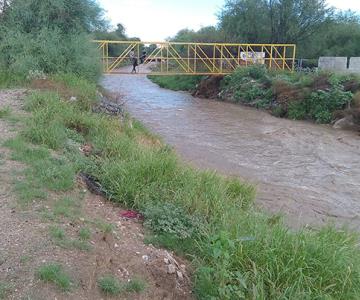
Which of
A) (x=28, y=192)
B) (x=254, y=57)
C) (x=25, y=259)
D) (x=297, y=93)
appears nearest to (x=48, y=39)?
(x=28, y=192)

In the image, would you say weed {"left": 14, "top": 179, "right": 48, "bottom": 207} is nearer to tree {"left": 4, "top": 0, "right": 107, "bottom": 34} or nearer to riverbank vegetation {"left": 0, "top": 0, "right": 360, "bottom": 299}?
riverbank vegetation {"left": 0, "top": 0, "right": 360, "bottom": 299}

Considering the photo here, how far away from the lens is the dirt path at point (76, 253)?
11.9 ft

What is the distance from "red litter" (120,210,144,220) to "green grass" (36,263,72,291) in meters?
1.89

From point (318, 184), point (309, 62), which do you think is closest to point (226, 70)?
point (309, 62)

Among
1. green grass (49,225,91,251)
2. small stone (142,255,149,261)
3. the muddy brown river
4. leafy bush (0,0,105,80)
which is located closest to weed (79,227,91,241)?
green grass (49,225,91,251)

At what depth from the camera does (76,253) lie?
13.6 ft

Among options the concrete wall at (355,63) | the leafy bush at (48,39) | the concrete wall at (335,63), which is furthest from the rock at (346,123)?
the leafy bush at (48,39)

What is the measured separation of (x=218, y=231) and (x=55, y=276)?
6.90 ft

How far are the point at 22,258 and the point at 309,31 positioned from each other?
111 feet

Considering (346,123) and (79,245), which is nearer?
(79,245)

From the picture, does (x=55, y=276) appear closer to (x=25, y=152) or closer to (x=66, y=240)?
(x=66, y=240)

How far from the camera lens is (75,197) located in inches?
222

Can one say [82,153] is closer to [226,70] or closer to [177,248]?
[177,248]

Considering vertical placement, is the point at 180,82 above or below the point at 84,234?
below
